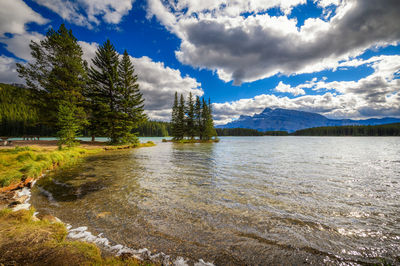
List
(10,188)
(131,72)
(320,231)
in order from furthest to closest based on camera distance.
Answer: (131,72)
(10,188)
(320,231)

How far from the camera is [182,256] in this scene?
319cm

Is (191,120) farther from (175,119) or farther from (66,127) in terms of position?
(66,127)

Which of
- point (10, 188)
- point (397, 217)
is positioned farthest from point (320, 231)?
point (10, 188)

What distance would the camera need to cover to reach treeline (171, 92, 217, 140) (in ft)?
195

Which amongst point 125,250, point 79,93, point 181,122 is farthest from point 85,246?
point 181,122

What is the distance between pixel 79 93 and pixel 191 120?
38.4 m

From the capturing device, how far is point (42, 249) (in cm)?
279

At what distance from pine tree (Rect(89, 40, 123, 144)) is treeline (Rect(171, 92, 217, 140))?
102 ft

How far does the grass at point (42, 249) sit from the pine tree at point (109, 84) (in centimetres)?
2687

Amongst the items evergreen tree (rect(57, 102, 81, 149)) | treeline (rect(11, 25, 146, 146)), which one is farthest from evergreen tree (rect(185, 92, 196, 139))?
evergreen tree (rect(57, 102, 81, 149))

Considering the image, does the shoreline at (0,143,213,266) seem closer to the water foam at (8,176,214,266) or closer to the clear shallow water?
the water foam at (8,176,214,266)

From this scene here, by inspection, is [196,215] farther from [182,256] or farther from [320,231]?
[320,231]

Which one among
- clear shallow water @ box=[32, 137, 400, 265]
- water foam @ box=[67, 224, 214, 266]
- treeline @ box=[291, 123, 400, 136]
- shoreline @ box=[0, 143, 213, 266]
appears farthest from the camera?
treeline @ box=[291, 123, 400, 136]

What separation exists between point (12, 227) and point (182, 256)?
376 cm
